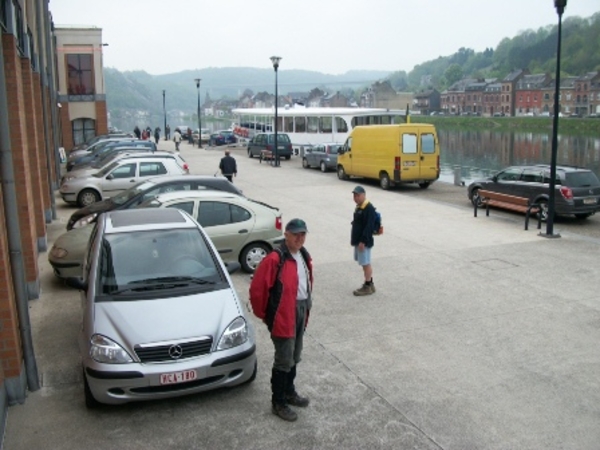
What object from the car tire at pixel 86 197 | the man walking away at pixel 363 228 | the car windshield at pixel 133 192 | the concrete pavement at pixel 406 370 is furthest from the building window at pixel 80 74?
the man walking away at pixel 363 228

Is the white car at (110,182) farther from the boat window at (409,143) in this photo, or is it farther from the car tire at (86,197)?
the boat window at (409,143)

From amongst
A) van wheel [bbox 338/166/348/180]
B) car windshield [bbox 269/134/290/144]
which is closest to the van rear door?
van wheel [bbox 338/166/348/180]

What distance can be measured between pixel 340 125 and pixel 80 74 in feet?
59.3

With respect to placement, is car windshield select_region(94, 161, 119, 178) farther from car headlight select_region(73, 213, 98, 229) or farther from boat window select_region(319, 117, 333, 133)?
boat window select_region(319, 117, 333, 133)

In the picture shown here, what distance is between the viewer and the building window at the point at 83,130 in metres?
43.5

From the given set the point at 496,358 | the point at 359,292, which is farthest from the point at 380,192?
the point at 496,358

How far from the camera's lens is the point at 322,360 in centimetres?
743

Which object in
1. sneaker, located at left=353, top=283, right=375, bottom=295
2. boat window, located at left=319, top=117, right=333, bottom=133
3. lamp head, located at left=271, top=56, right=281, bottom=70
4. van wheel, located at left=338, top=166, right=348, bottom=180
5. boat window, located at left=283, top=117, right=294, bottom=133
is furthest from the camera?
boat window, located at left=283, top=117, right=294, bottom=133

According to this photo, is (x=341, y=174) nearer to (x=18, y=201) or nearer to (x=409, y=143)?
(x=409, y=143)

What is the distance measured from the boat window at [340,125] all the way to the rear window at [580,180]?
78.1 feet

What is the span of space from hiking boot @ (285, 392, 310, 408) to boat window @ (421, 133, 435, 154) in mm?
18521

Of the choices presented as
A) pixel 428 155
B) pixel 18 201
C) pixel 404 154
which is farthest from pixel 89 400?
pixel 428 155

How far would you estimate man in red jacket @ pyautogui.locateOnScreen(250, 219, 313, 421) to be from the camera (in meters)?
5.56

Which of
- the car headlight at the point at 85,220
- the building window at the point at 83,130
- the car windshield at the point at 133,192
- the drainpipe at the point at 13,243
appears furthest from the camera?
the building window at the point at 83,130
